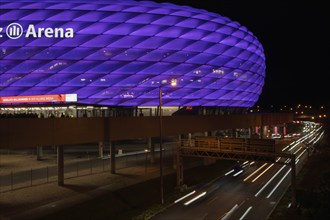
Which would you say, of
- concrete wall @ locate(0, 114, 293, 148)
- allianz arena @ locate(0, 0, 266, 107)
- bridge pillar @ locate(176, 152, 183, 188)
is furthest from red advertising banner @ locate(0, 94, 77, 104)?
bridge pillar @ locate(176, 152, 183, 188)

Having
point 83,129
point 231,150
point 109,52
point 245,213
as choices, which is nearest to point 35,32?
point 109,52

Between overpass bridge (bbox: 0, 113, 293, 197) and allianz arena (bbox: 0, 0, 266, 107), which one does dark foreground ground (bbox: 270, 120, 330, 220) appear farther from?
allianz arena (bbox: 0, 0, 266, 107)

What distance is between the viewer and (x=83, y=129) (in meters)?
32.8

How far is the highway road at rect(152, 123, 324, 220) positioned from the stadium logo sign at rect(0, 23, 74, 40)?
2615cm

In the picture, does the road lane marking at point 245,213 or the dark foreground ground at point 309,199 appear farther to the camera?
the road lane marking at point 245,213

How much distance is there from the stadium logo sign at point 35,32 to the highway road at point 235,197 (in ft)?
85.8

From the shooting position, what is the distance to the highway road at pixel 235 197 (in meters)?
24.0

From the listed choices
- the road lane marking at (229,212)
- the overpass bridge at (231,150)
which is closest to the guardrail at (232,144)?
the overpass bridge at (231,150)

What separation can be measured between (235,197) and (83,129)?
47.4ft

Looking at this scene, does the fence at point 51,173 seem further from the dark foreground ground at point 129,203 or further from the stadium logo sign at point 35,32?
the stadium logo sign at point 35,32

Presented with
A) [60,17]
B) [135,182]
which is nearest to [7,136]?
[135,182]

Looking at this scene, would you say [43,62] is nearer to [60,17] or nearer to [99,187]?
[60,17]

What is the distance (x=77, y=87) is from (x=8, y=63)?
885cm

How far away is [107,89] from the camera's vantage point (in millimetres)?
48719
